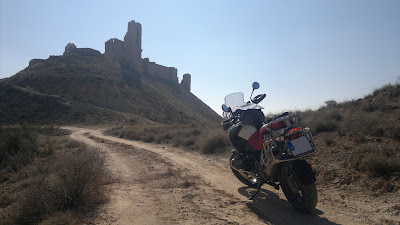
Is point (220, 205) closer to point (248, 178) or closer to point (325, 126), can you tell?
point (248, 178)

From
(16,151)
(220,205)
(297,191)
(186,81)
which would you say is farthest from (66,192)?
(186,81)

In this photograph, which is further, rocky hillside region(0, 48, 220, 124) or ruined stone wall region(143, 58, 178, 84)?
ruined stone wall region(143, 58, 178, 84)

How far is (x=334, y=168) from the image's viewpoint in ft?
21.6

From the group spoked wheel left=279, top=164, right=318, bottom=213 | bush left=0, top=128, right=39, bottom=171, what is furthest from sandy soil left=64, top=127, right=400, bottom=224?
bush left=0, top=128, right=39, bottom=171

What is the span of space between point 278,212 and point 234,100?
9.92ft

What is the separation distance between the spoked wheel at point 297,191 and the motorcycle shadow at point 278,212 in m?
0.14

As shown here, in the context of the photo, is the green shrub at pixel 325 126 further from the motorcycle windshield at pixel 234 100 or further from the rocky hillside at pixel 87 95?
the rocky hillside at pixel 87 95

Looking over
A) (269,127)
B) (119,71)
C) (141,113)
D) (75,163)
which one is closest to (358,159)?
(269,127)

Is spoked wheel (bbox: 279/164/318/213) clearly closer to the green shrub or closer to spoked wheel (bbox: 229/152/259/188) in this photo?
spoked wheel (bbox: 229/152/259/188)

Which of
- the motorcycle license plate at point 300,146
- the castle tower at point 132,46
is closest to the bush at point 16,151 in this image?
the motorcycle license plate at point 300,146

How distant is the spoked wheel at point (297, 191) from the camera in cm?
416

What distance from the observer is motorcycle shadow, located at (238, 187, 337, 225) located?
13.5ft

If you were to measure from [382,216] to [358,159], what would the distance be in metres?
2.44

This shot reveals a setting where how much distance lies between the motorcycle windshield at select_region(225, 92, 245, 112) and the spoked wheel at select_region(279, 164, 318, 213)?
2.42 meters
